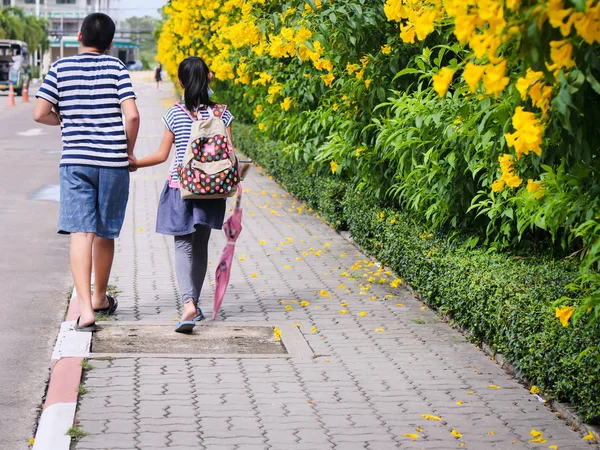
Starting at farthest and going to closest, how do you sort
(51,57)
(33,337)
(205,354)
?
(51,57) → (33,337) → (205,354)

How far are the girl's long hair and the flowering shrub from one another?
2.61ft

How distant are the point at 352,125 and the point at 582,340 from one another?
4.98m

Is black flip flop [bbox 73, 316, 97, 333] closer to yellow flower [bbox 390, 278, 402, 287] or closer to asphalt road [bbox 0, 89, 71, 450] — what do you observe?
asphalt road [bbox 0, 89, 71, 450]

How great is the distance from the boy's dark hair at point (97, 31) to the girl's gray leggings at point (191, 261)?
1326 mm

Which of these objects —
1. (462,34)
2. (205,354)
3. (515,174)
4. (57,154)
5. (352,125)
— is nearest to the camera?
(462,34)

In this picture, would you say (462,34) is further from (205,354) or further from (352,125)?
(352,125)

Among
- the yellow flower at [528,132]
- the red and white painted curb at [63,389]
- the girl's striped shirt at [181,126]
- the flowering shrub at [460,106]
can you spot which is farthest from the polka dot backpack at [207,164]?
the yellow flower at [528,132]

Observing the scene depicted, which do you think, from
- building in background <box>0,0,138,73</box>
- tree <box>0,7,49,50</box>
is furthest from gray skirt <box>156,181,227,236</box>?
building in background <box>0,0,138,73</box>

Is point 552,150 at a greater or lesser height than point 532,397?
greater

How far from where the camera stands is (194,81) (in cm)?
681

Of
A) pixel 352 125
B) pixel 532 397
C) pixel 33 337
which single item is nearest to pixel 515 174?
pixel 532 397

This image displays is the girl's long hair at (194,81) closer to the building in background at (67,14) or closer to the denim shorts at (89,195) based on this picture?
the denim shorts at (89,195)

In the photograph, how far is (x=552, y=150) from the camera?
14.8 ft

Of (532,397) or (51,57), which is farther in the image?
(51,57)
